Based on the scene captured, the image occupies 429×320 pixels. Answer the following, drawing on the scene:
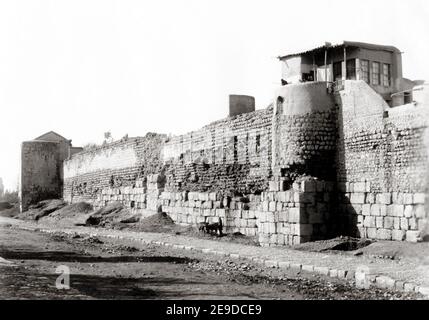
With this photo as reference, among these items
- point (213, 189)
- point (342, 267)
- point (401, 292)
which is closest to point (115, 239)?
point (213, 189)

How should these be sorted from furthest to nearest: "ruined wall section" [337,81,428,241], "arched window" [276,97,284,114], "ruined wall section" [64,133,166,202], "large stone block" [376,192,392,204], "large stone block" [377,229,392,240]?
"ruined wall section" [64,133,166,202] → "arched window" [276,97,284,114] → "large stone block" [376,192,392,204] → "large stone block" [377,229,392,240] → "ruined wall section" [337,81,428,241]

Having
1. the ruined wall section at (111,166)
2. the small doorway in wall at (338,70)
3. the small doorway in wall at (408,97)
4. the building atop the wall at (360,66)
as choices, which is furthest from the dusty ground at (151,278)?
the small doorway in wall at (408,97)

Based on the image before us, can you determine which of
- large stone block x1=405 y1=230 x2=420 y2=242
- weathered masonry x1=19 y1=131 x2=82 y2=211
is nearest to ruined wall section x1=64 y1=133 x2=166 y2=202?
weathered masonry x1=19 y1=131 x2=82 y2=211

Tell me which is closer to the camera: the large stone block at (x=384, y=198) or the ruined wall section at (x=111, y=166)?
the large stone block at (x=384, y=198)

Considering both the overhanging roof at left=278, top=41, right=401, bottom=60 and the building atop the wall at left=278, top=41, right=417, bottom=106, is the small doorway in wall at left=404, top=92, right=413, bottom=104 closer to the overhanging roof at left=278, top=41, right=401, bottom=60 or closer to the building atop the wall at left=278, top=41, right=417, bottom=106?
the building atop the wall at left=278, top=41, right=417, bottom=106

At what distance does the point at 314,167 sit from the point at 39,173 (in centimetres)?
2869

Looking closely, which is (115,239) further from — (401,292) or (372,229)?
(401,292)

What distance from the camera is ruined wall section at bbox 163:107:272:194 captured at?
61.6 ft

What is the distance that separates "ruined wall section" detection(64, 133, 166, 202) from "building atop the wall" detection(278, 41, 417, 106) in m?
7.52

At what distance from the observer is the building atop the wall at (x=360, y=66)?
82.0 ft

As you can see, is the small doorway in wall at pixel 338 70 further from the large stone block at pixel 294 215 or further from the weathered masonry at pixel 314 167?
the large stone block at pixel 294 215

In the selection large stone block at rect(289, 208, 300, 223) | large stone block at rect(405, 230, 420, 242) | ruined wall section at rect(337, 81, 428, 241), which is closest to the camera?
large stone block at rect(405, 230, 420, 242)


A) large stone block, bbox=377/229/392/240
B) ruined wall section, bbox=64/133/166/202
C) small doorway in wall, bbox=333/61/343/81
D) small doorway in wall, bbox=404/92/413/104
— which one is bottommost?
large stone block, bbox=377/229/392/240

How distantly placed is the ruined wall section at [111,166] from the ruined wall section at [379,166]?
36.9 feet
